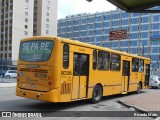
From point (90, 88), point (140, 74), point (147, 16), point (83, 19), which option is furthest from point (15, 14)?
point (90, 88)

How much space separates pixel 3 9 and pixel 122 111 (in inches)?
3700

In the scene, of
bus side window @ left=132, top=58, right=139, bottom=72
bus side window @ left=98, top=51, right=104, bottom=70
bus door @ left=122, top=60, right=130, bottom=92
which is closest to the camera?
bus side window @ left=98, top=51, right=104, bottom=70

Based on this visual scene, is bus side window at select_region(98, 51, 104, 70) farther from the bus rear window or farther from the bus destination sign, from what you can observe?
the bus destination sign

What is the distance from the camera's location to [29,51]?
520 inches

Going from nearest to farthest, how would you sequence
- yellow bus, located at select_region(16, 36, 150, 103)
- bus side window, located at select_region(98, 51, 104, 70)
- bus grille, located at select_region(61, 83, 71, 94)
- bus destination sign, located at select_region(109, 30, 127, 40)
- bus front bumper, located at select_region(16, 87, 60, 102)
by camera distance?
bus front bumper, located at select_region(16, 87, 60, 102) → yellow bus, located at select_region(16, 36, 150, 103) → bus grille, located at select_region(61, 83, 71, 94) → bus side window, located at select_region(98, 51, 104, 70) → bus destination sign, located at select_region(109, 30, 127, 40)

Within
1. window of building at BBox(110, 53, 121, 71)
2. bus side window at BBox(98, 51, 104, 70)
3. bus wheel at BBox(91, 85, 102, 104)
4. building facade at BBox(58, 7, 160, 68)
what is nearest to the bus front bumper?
bus wheel at BBox(91, 85, 102, 104)

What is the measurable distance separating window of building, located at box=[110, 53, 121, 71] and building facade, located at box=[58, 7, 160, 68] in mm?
74094

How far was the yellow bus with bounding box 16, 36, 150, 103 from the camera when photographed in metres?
12.2

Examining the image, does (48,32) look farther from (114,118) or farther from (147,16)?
(114,118)

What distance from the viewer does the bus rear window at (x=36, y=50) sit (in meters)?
12.5

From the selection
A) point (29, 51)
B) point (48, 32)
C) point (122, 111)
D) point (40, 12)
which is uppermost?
point (40, 12)

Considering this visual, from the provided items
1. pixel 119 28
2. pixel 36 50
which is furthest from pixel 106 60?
pixel 119 28

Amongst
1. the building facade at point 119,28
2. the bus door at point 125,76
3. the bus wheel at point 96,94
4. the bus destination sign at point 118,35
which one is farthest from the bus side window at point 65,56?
the building facade at point 119,28

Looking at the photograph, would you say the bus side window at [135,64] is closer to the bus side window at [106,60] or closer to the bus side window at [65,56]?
the bus side window at [106,60]
